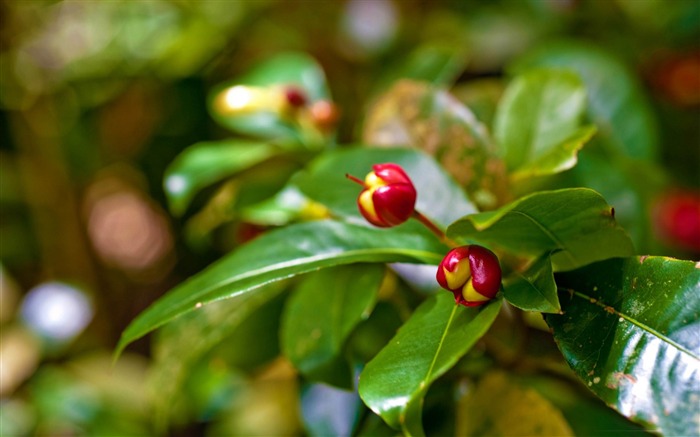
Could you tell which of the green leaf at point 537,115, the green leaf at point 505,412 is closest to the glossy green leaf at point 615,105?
the green leaf at point 537,115

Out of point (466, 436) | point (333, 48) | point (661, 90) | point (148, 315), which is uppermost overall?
point (148, 315)

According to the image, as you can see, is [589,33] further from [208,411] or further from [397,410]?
[397,410]

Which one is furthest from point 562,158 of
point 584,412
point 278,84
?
point 278,84

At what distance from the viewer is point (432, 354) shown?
1.48 ft

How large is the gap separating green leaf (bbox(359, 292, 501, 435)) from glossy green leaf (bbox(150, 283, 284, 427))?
0.34 metres

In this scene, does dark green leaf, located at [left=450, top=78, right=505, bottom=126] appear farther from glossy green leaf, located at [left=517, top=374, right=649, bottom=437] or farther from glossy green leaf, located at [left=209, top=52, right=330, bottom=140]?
glossy green leaf, located at [left=517, top=374, right=649, bottom=437]

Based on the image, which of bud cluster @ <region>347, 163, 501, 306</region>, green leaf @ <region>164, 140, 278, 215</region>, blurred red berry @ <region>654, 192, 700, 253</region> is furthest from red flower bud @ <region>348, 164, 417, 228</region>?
blurred red berry @ <region>654, 192, 700, 253</region>

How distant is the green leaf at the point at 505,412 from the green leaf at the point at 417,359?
0.60 ft

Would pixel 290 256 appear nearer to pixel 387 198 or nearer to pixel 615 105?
pixel 387 198

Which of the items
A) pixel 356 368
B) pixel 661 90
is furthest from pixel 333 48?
pixel 356 368

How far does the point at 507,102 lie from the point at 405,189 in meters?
0.33

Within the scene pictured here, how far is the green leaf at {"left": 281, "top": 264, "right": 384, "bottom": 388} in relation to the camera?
616 mm

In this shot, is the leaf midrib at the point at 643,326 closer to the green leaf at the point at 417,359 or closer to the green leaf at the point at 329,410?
the green leaf at the point at 417,359

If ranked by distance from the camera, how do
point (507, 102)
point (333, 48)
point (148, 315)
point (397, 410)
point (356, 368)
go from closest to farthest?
1. point (397, 410)
2. point (148, 315)
3. point (356, 368)
4. point (507, 102)
5. point (333, 48)
